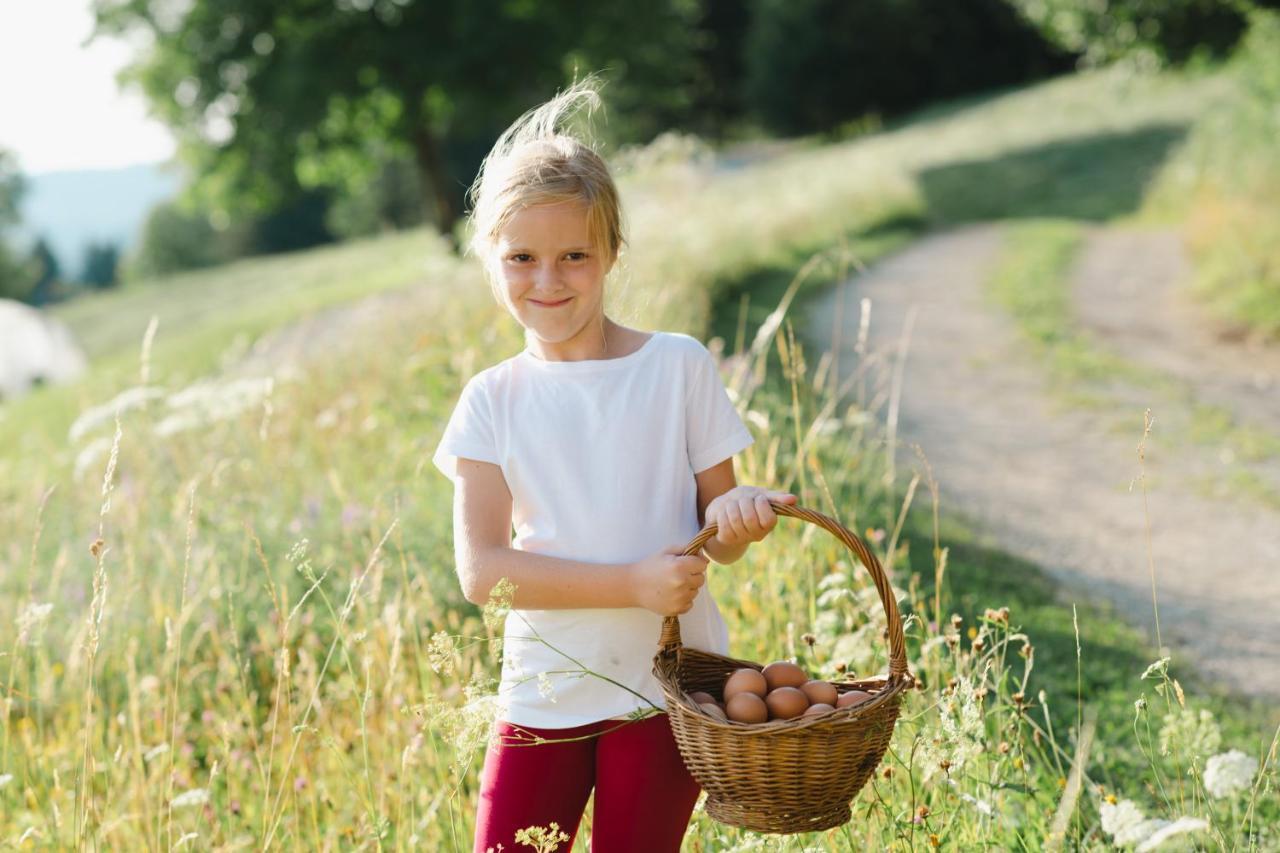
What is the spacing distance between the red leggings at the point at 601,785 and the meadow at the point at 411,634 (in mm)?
113

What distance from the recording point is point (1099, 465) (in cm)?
650

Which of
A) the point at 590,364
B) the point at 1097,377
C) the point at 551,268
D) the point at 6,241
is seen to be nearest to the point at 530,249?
the point at 551,268

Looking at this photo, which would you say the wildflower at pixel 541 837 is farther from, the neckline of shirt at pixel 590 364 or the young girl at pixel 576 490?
the neckline of shirt at pixel 590 364

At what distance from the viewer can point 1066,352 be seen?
895 centimetres

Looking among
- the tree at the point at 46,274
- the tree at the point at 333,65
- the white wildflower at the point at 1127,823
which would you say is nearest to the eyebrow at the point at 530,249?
the white wildflower at the point at 1127,823

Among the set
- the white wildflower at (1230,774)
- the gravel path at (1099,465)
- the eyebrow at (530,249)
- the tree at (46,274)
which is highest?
the eyebrow at (530,249)

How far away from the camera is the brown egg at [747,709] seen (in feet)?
6.19

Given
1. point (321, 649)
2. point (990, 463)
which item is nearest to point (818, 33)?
point (990, 463)

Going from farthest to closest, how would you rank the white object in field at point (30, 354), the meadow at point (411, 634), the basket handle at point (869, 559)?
the white object in field at point (30, 354) < the meadow at point (411, 634) < the basket handle at point (869, 559)

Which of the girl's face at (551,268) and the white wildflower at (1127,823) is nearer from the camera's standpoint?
the white wildflower at (1127,823)

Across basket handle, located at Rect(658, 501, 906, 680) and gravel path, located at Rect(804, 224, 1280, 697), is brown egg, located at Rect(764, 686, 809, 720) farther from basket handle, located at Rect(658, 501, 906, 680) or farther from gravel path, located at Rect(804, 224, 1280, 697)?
gravel path, located at Rect(804, 224, 1280, 697)

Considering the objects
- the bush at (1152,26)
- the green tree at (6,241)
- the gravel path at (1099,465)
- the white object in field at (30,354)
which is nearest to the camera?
the gravel path at (1099,465)

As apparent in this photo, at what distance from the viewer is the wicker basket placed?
1762 mm

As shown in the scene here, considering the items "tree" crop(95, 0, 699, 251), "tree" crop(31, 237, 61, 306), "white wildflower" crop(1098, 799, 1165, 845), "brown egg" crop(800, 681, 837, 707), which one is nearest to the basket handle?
"brown egg" crop(800, 681, 837, 707)
